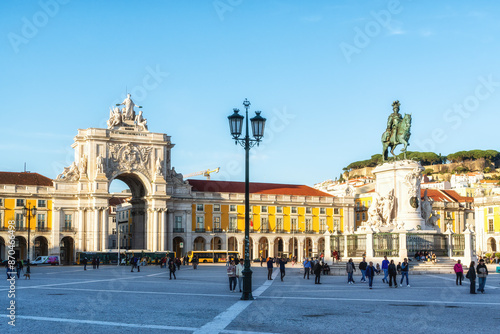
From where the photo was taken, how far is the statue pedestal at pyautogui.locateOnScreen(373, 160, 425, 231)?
1607 inches

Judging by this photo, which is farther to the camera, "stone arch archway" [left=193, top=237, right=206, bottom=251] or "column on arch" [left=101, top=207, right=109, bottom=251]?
"stone arch archway" [left=193, top=237, right=206, bottom=251]

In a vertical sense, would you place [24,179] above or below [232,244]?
above

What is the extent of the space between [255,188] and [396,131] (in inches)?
2145

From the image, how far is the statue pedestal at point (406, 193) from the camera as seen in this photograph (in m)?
40.8

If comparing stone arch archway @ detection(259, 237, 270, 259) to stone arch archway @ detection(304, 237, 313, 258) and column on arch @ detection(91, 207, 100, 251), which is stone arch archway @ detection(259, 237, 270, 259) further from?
column on arch @ detection(91, 207, 100, 251)

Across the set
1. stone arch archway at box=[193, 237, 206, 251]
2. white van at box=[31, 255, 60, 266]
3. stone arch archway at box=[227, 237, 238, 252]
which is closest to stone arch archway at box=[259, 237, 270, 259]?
stone arch archway at box=[227, 237, 238, 252]

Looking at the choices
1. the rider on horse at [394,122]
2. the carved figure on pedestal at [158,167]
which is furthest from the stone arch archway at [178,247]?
the rider on horse at [394,122]

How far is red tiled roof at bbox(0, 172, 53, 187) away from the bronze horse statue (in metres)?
52.9

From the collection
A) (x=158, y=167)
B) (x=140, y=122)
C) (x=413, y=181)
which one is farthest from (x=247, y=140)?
(x=140, y=122)

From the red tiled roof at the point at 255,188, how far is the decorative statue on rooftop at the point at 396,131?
163 feet

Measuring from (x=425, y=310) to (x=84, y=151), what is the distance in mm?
69013

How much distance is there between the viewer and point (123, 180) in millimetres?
88812

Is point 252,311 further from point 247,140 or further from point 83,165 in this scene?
point 83,165

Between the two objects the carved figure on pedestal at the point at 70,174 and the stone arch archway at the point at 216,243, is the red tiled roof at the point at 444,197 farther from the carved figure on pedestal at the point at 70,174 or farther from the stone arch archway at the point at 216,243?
the carved figure on pedestal at the point at 70,174
